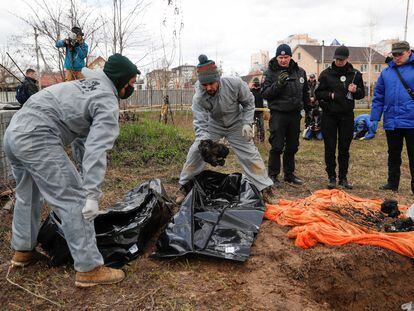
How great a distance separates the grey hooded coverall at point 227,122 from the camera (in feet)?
13.7

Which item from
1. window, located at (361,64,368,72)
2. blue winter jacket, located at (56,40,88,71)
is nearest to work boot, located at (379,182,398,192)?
blue winter jacket, located at (56,40,88,71)

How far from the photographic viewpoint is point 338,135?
530 cm

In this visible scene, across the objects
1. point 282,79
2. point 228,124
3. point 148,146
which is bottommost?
point 148,146

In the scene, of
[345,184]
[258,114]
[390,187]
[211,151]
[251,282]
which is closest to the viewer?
[251,282]

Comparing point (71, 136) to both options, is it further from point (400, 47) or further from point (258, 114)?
point (258, 114)

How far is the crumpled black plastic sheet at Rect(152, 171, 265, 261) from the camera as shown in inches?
117

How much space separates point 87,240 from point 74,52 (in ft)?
13.5

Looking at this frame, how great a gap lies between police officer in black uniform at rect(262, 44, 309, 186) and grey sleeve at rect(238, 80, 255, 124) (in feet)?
2.70

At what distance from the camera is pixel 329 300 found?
2.91 metres

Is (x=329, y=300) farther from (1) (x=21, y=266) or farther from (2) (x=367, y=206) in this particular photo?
(1) (x=21, y=266)

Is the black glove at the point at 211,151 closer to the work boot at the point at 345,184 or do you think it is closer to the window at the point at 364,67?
the work boot at the point at 345,184

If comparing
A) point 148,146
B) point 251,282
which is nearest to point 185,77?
point 148,146

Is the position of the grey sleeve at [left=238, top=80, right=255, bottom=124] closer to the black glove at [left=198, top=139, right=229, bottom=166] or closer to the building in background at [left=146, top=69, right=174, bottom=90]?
the black glove at [left=198, top=139, right=229, bottom=166]

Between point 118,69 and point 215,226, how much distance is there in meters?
1.41
